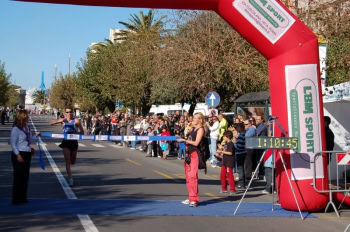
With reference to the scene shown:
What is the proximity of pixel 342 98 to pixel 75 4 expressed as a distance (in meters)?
7.27

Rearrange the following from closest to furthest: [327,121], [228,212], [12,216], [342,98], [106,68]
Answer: [12,216], [228,212], [327,121], [342,98], [106,68]

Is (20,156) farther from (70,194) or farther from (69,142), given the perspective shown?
(69,142)

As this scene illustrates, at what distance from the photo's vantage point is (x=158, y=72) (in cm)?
3216

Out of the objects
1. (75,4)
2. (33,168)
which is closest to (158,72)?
(33,168)

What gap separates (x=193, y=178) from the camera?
35.8ft

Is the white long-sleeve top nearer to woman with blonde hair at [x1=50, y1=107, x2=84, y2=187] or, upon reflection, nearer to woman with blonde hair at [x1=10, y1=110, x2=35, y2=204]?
woman with blonde hair at [x1=50, y1=107, x2=84, y2=187]

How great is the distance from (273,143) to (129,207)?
9.61ft

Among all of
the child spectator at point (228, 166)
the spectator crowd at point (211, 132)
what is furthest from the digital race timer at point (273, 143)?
the child spectator at point (228, 166)

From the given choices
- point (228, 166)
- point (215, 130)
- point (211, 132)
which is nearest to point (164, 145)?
point (211, 132)

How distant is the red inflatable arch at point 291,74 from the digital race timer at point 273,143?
0.28 m

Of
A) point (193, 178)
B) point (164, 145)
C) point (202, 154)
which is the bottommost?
point (193, 178)

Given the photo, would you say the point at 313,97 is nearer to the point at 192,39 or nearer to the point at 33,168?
the point at 33,168

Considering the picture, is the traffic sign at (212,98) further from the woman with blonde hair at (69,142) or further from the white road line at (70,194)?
the woman with blonde hair at (69,142)

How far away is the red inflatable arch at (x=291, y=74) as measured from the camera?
1064cm
